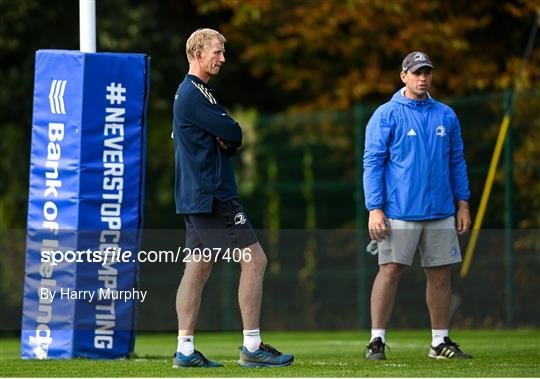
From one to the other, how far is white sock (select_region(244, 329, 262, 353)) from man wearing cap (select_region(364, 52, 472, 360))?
35.4 inches

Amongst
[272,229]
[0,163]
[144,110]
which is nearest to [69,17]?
[0,163]

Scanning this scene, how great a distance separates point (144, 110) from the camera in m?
8.88

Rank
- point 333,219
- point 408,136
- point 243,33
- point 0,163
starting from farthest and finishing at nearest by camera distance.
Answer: point 243,33, point 0,163, point 333,219, point 408,136

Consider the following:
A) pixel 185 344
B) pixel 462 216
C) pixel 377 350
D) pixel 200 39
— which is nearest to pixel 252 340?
pixel 185 344

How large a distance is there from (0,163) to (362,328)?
212 inches

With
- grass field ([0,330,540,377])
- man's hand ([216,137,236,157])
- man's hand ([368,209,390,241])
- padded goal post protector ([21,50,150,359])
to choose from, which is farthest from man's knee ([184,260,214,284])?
man's hand ([368,209,390,241])

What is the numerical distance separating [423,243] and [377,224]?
38 centimetres

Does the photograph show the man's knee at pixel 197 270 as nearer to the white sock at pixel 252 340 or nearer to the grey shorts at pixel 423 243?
the white sock at pixel 252 340

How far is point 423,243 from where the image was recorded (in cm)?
862

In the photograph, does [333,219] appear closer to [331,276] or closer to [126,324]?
[331,276]

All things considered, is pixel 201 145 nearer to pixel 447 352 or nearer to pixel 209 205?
pixel 209 205

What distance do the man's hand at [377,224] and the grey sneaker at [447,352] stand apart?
2.65 feet

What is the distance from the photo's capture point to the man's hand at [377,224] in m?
8.45

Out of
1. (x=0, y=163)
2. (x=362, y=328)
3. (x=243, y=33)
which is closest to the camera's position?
(x=362, y=328)
